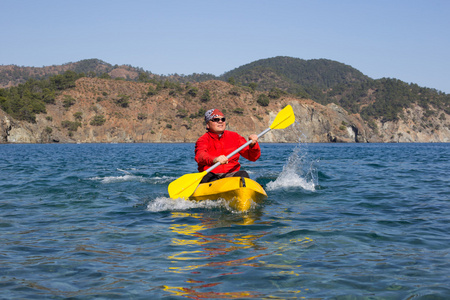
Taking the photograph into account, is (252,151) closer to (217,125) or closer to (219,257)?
(217,125)

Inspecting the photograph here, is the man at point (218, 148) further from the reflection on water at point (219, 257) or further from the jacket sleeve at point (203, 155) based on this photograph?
the reflection on water at point (219, 257)

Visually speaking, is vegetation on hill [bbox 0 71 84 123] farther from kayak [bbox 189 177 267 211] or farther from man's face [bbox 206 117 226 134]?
kayak [bbox 189 177 267 211]

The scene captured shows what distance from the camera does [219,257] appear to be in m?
4.96

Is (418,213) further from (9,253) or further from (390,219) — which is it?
(9,253)

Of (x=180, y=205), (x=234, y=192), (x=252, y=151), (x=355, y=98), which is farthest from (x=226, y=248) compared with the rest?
(x=355, y=98)

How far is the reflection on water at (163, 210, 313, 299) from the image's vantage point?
3.95 m

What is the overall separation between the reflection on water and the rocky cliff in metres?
92.7

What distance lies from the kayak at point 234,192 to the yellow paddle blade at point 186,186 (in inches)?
8.4

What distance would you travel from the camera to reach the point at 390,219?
7141 mm

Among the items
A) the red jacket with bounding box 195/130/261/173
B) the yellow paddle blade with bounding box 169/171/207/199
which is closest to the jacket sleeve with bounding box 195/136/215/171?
the red jacket with bounding box 195/130/261/173

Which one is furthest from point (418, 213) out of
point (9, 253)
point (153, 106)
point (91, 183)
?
point (153, 106)

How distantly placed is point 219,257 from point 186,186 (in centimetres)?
391

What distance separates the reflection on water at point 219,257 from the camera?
3.95m

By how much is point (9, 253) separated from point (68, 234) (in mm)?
1116
